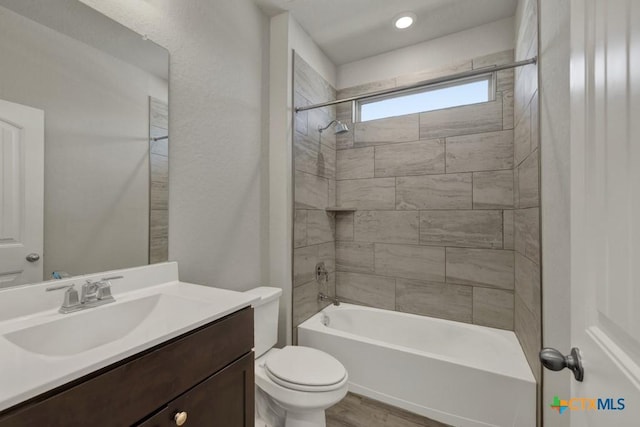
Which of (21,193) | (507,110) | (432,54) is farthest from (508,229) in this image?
(21,193)

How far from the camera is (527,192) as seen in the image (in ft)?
5.30

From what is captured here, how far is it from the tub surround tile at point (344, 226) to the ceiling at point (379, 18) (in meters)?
1.52

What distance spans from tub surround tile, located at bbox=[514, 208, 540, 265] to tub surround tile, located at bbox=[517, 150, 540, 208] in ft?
0.16

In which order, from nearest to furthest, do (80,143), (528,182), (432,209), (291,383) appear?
(80,143), (291,383), (528,182), (432,209)

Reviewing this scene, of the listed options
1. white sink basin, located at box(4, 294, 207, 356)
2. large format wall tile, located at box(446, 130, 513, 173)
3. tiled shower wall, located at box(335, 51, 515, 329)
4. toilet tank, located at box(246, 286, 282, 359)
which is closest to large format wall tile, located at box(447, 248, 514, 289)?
tiled shower wall, located at box(335, 51, 515, 329)

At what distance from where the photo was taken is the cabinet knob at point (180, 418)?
769mm

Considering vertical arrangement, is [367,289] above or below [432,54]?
below

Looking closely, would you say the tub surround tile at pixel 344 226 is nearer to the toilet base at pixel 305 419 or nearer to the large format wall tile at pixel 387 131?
the large format wall tile at pixel 387 131

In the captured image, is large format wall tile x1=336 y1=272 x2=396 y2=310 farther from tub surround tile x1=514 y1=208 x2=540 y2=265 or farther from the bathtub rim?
tub surround tile x1=514 y1=208 x2=540 y2=265

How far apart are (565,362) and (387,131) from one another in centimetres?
221

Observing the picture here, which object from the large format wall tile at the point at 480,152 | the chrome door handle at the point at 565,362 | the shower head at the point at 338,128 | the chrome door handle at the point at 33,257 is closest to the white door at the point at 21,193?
the chrome door handle at the point at 33,257

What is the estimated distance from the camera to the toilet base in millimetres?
1371

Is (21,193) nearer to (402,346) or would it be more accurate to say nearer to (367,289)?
(402,346)

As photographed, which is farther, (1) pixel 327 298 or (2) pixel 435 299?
(1) pixel 327 298
